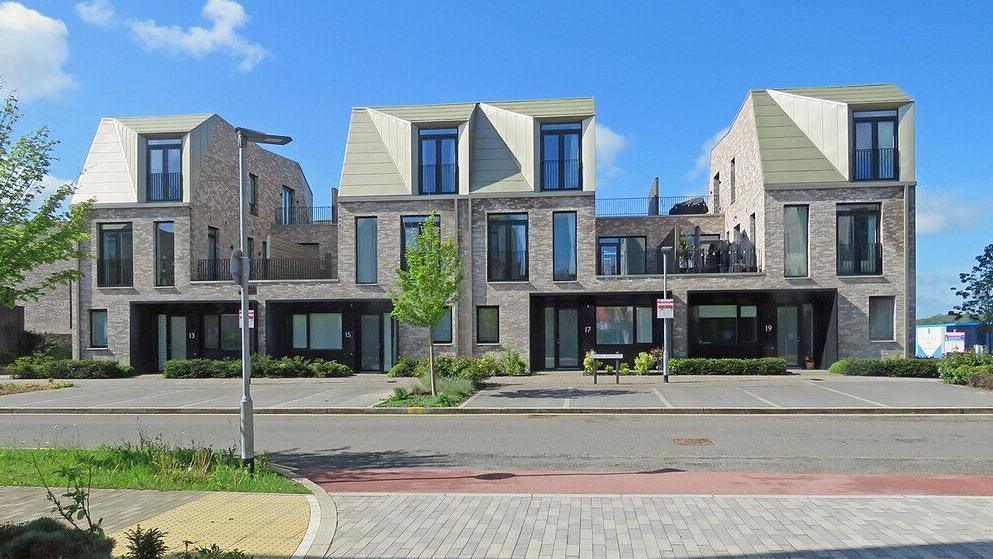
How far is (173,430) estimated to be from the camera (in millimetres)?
13562

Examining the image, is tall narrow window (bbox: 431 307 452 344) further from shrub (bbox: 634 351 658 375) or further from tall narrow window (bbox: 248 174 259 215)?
tall narrow window (bbox: 248 174 259 215)

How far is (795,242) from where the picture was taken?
24.9 m

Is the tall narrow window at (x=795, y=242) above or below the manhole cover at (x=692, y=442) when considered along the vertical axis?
above

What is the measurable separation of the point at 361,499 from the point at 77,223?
627 cm

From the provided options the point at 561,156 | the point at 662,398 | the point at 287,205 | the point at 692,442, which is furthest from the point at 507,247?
the point at 692,442

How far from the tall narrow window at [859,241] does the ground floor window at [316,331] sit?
19.3 meters

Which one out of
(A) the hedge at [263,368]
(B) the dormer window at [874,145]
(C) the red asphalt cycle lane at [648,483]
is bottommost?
(A) the hedge at [263,368]

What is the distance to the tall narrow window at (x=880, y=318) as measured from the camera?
24.6 metres

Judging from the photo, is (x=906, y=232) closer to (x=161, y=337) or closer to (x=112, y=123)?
(x=161, y=337)

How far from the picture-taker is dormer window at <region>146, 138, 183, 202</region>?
27359mm

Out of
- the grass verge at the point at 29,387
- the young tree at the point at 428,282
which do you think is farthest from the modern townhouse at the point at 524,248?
the young tree at the point at 428,282

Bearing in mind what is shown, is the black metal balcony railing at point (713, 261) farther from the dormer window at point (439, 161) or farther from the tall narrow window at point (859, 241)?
the dormer window at point (439, 161)

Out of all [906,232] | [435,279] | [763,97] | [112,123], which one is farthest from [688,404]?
[112,123]

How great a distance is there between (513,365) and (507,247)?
459 cm
